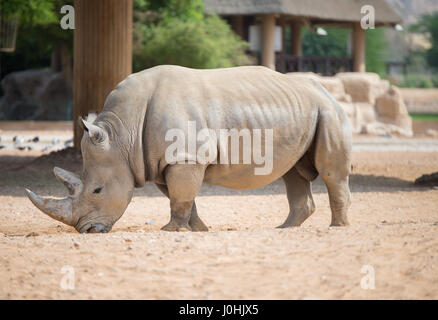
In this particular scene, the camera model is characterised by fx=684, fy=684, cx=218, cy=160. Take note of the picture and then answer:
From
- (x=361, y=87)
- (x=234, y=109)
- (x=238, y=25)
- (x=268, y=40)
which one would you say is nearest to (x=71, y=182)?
(x=234, y=109)

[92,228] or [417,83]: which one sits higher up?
[92,228]

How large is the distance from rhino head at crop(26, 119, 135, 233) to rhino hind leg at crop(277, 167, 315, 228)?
2.00 m

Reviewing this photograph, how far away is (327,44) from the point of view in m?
52.0

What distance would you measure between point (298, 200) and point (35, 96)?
24.6m

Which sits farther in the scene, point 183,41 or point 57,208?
point 183,41

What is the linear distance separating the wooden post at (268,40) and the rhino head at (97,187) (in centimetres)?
1971

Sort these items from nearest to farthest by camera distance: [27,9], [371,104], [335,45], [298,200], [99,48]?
[298,200]
[99,48]
[27,9]
[371,104]
[335,45]

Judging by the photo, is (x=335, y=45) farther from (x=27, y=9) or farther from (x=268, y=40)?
(x=27, y=9)

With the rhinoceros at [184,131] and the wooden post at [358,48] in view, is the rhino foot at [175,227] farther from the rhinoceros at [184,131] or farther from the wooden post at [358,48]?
the wooden post at [358,48]

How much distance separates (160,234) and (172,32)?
67.0ft

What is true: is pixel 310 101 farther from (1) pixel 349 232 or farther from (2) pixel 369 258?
(2) pixel 369 258

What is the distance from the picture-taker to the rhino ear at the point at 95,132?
242 inches
